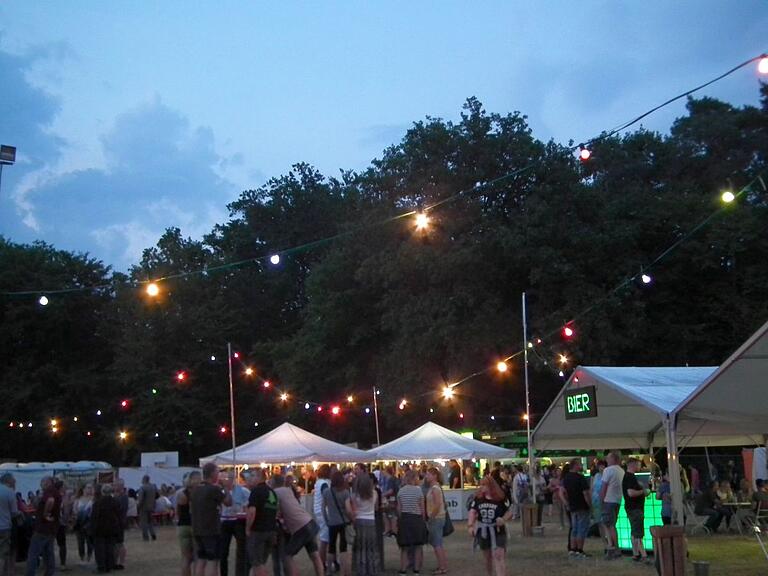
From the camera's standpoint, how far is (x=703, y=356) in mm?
29234

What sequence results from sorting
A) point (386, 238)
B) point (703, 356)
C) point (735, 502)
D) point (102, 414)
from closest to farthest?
point (735, 502), point (703, 356), point (386, 238), point (102, 414)

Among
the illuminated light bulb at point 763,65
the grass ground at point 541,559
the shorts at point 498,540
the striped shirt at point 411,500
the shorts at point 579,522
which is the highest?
the illuminated light bulb at point 763,65

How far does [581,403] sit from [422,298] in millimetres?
15358

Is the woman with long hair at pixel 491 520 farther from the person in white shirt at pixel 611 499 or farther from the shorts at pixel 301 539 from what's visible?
the person in white shirt at pixel 611 499

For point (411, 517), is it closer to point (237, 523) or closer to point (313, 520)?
point (313, 520)

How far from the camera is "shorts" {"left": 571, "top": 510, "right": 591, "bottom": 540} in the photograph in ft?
40.9

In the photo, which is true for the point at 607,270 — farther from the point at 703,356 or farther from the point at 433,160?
the point at 433,160

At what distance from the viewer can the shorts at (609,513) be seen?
40.3ft

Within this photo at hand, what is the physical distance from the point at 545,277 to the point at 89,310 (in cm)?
2552

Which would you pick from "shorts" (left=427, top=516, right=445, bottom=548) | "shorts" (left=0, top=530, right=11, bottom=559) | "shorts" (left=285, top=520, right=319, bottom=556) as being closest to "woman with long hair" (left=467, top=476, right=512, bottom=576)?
"shorts" (left=285, top=520, right=319, bottom=556)

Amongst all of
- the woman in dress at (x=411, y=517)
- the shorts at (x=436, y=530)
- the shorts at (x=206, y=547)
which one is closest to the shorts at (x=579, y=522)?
the shorts at (x=436, y=530)

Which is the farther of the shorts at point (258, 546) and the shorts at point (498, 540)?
the shorts at point (498, 540)

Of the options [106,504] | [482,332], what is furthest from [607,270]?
[106,504]

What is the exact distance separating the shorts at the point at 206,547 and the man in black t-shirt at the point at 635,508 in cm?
565
